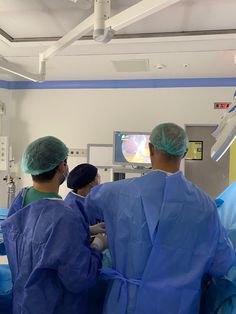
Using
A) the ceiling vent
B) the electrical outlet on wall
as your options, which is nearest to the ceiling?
the ceiling vent

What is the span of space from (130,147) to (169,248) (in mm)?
3216

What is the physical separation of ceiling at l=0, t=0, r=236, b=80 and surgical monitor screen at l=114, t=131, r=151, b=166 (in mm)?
836

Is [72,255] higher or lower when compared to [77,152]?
lower

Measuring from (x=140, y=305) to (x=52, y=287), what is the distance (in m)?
0.37

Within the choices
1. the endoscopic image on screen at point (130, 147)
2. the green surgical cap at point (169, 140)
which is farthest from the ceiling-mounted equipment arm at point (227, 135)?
the endoscopic image on screen at point (130, 147)

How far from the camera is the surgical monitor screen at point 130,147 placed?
452 centimetres

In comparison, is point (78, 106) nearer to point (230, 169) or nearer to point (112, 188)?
point (230, 169)

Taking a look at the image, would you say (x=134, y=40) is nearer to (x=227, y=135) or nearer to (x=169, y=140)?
(x=169, y=140)

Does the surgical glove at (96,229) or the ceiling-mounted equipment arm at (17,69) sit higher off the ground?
the ceiling-mounted equipment arm at (17,69)

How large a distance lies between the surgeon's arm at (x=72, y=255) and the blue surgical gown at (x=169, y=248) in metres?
0.15

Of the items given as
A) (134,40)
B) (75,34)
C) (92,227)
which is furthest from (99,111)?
(92,227)

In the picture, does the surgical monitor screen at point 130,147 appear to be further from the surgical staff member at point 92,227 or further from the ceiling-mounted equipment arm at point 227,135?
→ the ceiling-mounted equipment arm at point 227,135

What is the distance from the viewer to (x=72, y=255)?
1333mm

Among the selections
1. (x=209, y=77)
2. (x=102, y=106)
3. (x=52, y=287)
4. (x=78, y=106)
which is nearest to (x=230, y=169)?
(x=209, y=77)
